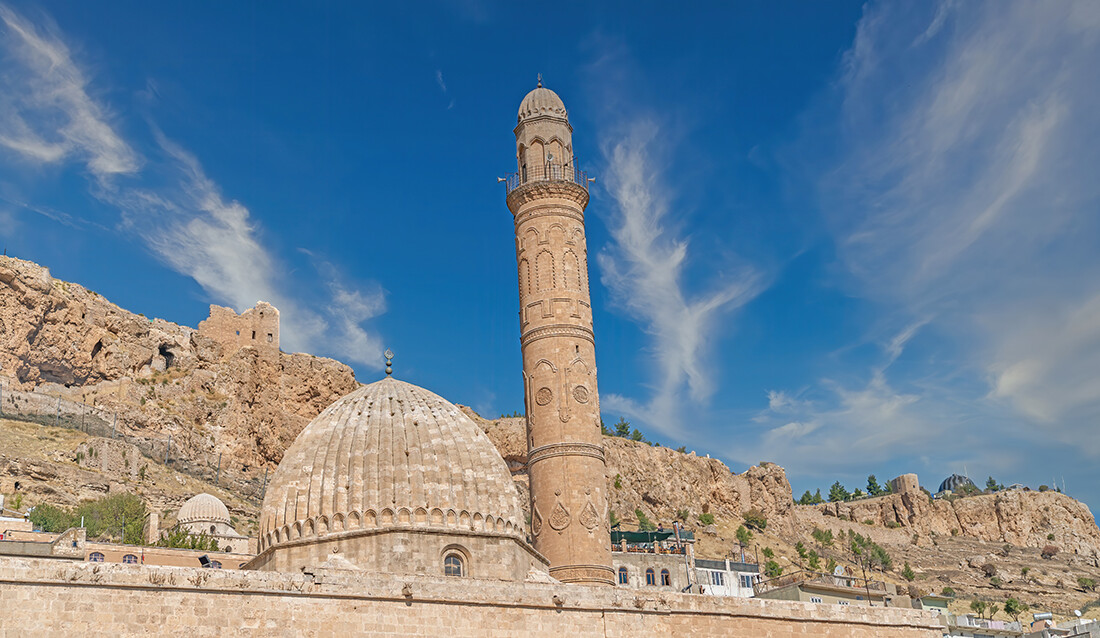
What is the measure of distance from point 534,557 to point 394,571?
10.6 ft

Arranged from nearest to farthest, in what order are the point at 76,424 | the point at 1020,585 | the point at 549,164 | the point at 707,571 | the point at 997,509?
the point at 549,164, the point at 707,571, the point at 76,424, the point at 1020,585, the point at 997,509

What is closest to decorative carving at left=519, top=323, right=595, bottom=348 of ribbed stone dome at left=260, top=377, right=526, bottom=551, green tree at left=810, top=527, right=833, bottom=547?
ribbed stone dome at left=260, top=377, right=526, bottom=551

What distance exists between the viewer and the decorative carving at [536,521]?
73.5 ft

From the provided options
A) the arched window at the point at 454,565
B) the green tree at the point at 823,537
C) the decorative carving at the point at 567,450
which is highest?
the green tree at the point at 823,537

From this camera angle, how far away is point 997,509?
257 ft

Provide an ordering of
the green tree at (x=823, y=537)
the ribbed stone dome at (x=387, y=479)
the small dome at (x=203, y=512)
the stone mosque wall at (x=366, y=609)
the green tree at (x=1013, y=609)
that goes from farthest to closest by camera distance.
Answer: the green tree at (x=823, y=537) < the green tree at (x=1013, y=609) < the small dome at (x=203, y=512) < the ribbed stone dome at (x=387, y=479) < the stone mosque wall at (x=366, y=609)

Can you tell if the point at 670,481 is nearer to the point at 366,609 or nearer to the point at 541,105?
the point at 541,105

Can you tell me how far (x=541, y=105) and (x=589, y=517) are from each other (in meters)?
10.8

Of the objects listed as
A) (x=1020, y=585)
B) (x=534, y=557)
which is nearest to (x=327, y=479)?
(x=534, y=557)

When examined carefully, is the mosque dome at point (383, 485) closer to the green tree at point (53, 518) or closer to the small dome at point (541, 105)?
the small dome at point (541, 105)

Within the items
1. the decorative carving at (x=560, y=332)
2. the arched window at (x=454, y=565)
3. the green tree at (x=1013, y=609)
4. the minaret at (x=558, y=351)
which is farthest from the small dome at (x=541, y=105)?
the green tree at (x=1013, y=609)

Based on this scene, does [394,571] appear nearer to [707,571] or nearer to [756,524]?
[707,571]

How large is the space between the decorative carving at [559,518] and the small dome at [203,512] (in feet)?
59.1

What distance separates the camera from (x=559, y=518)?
872 inches
